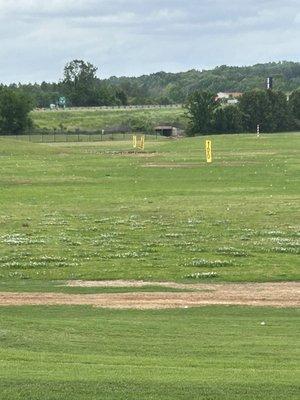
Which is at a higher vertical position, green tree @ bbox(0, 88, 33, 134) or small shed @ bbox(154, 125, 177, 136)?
green tree @ bbox(0, 88, 33, 134)

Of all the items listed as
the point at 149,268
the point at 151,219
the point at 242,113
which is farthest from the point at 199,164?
the point at 242,113

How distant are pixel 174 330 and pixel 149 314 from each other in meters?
2.65

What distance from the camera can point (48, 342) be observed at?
16891 mm

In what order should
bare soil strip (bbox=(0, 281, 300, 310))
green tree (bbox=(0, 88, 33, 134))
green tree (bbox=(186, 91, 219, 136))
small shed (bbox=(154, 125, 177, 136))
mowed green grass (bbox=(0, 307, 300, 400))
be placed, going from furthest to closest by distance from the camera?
small shed (bbox=(154, 125, 177, 136)) → green tree (bbox=(0, 88, 33, 134)) → green tree (bbox=(186, 91, 219, 136)) → bare soil strip (bbox=(0, 281, 300, 310)) → mowed green grass (bbox=(0, 307, 300, 400))

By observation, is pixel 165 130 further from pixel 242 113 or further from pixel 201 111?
pixel 242 113

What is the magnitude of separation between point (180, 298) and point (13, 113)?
122 m

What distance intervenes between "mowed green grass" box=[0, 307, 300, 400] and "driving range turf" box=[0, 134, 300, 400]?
3cm

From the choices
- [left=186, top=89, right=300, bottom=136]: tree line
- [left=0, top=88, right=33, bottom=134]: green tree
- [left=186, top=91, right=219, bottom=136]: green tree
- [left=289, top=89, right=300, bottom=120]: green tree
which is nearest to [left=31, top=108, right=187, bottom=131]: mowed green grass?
[left=0, top=88, right=33, bottom=134]: green tree

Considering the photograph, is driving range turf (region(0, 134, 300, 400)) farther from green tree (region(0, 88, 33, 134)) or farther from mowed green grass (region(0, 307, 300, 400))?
green tree (region(0, 88, 33, 134))

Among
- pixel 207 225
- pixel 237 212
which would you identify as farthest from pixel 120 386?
pixel 237 212

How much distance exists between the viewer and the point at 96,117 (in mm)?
172125

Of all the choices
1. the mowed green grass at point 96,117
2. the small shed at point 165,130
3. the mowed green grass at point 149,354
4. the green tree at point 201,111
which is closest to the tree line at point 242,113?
the green tree at point 201,111

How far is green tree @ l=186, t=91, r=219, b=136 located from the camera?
138m

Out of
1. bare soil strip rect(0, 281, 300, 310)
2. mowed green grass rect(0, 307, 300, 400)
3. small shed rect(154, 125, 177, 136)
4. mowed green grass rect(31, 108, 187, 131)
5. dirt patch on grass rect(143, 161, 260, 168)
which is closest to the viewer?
mowed green grass rect(0, 307, 300, 400)
